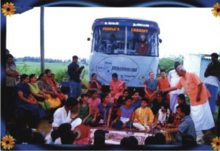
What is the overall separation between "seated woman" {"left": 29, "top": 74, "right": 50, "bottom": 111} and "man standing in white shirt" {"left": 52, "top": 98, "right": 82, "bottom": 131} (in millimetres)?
165

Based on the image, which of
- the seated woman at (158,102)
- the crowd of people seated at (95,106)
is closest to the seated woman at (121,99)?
the crowd of people seated at (95,106)

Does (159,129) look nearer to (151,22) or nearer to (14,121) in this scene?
(151,22)

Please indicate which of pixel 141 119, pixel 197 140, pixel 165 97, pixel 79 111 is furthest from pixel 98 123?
pixel 197 140

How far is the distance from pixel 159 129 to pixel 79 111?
1.05m

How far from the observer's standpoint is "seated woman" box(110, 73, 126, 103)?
393cm

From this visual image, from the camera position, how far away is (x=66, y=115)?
12.9 feet

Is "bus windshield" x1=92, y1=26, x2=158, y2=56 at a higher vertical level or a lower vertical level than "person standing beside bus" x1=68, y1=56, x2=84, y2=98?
higher

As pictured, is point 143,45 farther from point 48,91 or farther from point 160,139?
point 48,91

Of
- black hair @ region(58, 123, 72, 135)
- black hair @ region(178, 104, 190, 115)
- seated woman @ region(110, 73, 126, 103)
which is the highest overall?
seated woman @ region(110, 73, 126, 103)

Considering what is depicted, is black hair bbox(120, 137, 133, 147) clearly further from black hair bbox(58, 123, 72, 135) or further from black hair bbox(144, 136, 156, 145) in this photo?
black hair bbox(58, 123, 72, 135)

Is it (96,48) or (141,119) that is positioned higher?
(96,48)

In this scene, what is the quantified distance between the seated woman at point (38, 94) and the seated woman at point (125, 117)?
899mm

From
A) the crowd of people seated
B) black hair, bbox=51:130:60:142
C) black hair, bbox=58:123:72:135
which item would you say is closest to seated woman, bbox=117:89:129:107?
the crowd of people seated

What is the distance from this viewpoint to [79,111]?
3.96 metres
